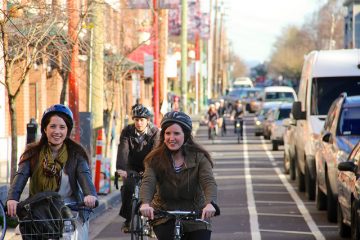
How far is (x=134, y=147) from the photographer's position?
43.9 ft

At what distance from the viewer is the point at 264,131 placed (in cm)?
5041

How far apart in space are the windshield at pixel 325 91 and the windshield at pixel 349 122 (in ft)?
12.1

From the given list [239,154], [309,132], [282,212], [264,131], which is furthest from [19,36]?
[264,131]

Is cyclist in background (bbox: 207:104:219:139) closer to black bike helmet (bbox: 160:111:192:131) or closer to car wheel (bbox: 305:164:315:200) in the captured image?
car wheel (bbox: 305:164:315:200)

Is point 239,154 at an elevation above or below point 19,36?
below

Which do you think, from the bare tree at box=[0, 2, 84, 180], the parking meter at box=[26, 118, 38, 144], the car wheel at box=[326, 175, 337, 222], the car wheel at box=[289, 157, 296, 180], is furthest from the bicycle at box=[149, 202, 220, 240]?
the car wheel at box=[289, 157, 296, 180]

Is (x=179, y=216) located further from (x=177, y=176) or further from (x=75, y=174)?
(x=75, y=174)

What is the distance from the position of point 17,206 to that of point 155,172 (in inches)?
45.6

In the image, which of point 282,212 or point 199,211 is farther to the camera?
point 282,212

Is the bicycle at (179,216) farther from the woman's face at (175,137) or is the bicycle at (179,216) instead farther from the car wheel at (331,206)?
the car wheel at (331,206)

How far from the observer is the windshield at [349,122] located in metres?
17.5

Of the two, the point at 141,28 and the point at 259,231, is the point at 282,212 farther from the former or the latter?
the point at 141,28

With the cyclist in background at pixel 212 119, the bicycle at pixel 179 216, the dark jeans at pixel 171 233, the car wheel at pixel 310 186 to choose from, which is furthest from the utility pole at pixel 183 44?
the bicycle at pixel 179 216

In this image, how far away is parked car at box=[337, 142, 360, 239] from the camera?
12844mm
